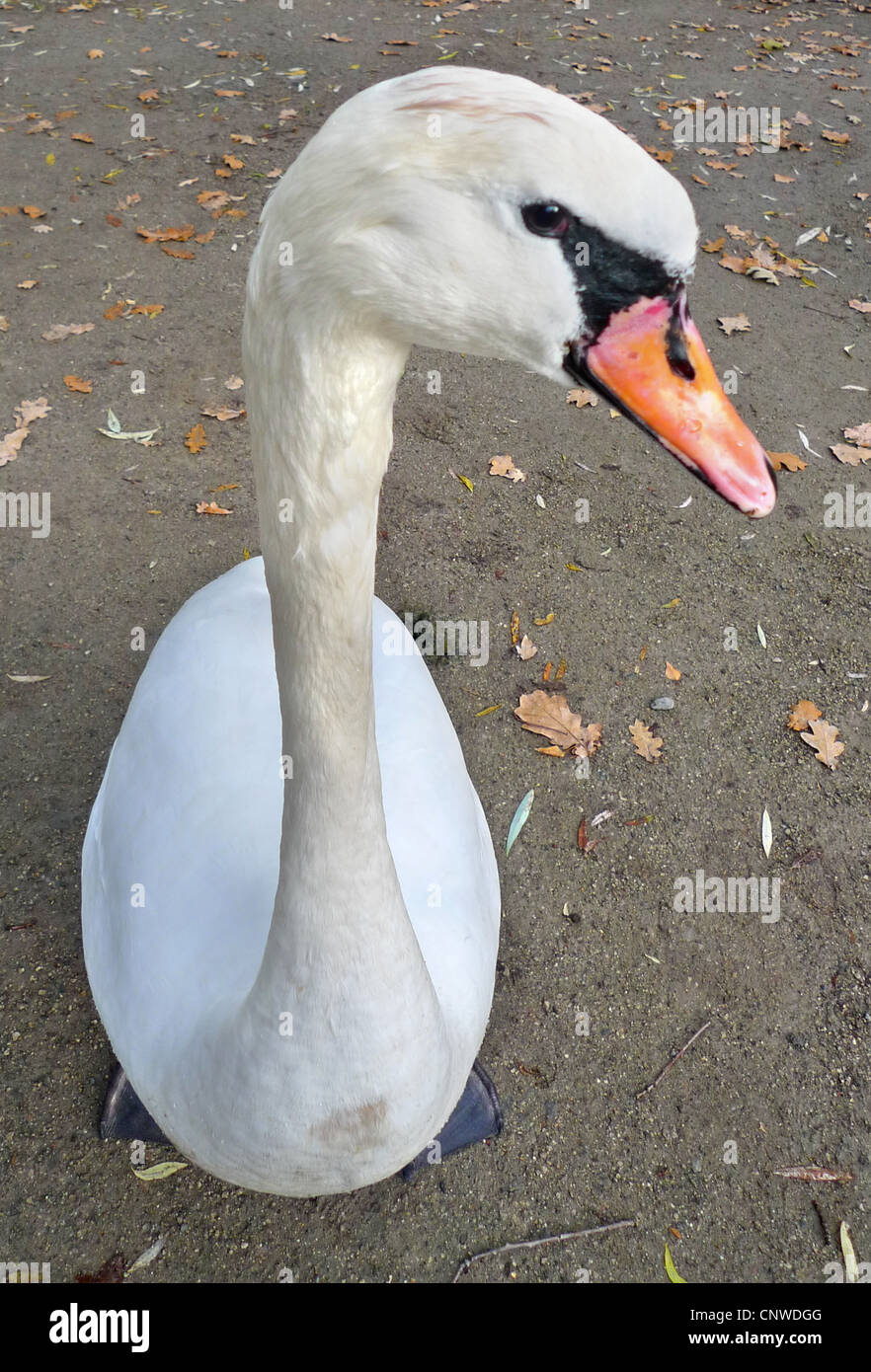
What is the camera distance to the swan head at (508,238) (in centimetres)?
107

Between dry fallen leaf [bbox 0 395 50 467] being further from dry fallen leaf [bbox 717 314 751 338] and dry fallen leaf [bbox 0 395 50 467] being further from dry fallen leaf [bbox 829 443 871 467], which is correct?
dry fallen leaf [bbox 829 443 871 467]

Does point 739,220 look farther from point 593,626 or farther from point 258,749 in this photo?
point 258,749

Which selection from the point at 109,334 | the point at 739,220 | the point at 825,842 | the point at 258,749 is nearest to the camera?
the point at 258,749

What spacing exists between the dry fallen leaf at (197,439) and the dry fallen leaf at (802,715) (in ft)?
10.3

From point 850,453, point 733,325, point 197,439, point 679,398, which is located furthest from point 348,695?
point 733,325

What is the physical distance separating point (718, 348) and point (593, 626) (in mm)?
2524

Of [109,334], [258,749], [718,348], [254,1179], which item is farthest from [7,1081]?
[718,348]

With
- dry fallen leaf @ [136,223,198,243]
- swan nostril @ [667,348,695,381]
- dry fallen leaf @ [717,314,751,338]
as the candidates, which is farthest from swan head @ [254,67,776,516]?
dry fallen leaf @ [136,223,198,243]

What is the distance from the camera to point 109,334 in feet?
17.7

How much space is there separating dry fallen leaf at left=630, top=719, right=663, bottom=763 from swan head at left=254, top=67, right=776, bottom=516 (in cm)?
245

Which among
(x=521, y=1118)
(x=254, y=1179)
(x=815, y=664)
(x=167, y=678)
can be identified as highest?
(x=167, y=678)

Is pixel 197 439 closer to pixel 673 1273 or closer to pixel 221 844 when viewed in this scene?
pixel 221 844

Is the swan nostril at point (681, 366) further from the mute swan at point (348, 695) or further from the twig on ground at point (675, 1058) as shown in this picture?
the twig on ground at point (675, 1058)

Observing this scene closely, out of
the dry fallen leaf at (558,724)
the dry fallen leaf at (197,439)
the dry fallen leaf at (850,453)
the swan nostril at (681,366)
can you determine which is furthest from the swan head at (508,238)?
the dry fallen leaf at (850,453)
